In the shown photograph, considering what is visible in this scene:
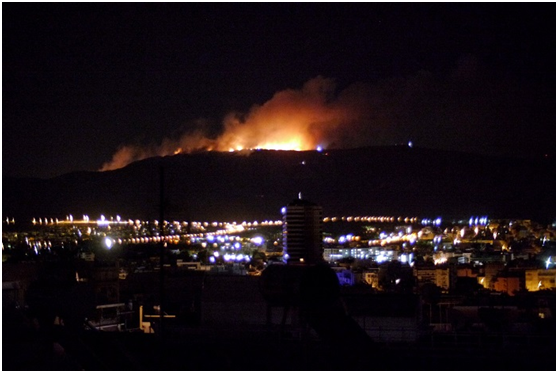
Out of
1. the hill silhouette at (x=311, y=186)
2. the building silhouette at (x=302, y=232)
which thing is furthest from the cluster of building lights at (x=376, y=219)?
the building silhouette at (x=302, y=232)

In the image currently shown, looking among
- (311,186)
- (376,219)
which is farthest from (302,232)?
(311,186)

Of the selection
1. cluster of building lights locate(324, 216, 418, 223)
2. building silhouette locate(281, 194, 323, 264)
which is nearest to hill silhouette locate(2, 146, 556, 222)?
cluster of building lights locate(324, 216, 418, 223)

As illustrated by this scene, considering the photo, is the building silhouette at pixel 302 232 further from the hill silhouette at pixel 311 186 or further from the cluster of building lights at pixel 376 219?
the cluster of building lights at pixel 376 219

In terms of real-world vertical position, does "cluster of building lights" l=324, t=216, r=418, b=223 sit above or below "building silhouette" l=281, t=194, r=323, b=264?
above

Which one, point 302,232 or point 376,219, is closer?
point 302,232

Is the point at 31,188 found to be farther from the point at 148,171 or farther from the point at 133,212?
the point at 148,171

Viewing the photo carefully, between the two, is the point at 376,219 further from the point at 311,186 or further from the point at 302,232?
the point at 302,232

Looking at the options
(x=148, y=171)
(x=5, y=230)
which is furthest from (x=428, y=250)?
(x=148, y=171)

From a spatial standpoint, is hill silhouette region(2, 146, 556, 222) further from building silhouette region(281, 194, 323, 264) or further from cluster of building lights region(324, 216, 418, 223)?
building silhouette region(281, 194, 323, 264)
